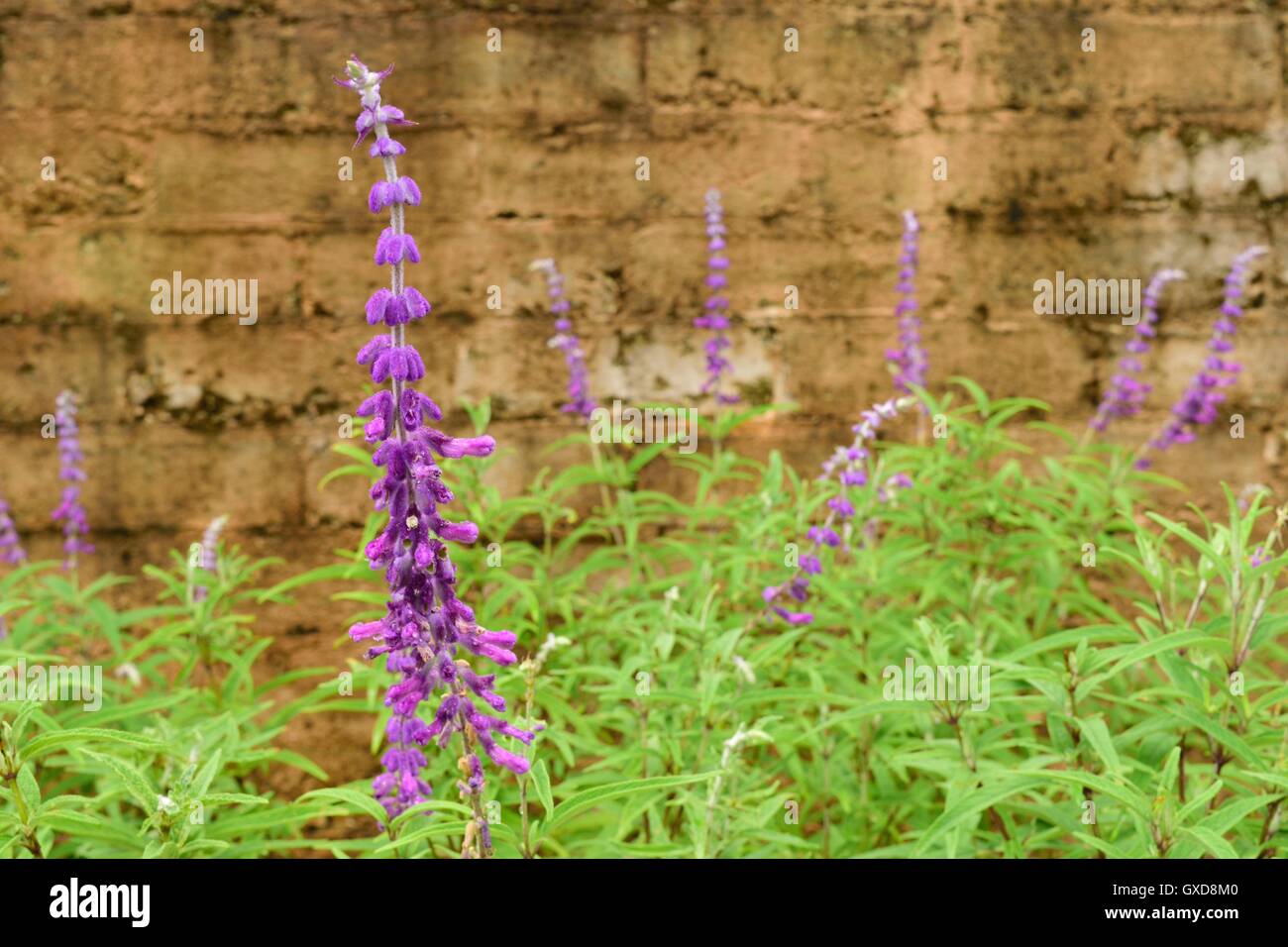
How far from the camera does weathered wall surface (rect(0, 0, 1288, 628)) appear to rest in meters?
3.92

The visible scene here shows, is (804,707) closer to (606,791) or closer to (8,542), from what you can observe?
(606,791)

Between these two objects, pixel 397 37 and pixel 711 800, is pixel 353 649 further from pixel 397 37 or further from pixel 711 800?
pixel 711 800

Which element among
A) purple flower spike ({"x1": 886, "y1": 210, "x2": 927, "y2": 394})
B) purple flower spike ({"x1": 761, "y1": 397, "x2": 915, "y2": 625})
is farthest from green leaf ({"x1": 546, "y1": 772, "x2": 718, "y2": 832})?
purple flower spike ({"x1": 886, "y1": 210, "x2": 927, "y2": 394})

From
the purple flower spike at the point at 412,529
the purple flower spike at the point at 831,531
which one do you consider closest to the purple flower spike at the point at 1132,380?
the purple flower spike at the point at 831,531

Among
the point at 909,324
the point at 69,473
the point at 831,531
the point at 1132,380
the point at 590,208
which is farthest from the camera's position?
the point at 590,208

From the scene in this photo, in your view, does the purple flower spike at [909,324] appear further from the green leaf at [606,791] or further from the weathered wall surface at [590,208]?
the green leaf at [606,791]

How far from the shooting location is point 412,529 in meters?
1.33

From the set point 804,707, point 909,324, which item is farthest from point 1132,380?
point 804,707

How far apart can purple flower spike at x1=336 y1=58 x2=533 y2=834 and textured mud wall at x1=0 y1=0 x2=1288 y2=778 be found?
2.64 metres

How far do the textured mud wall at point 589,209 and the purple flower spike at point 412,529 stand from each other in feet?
8.65

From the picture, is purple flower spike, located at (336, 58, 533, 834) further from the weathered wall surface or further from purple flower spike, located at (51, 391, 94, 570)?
the weathered wall surface

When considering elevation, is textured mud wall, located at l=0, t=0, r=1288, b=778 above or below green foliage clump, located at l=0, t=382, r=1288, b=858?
above

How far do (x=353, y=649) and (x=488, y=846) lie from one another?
9.11 feet

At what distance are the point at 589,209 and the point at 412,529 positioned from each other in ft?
9.38
